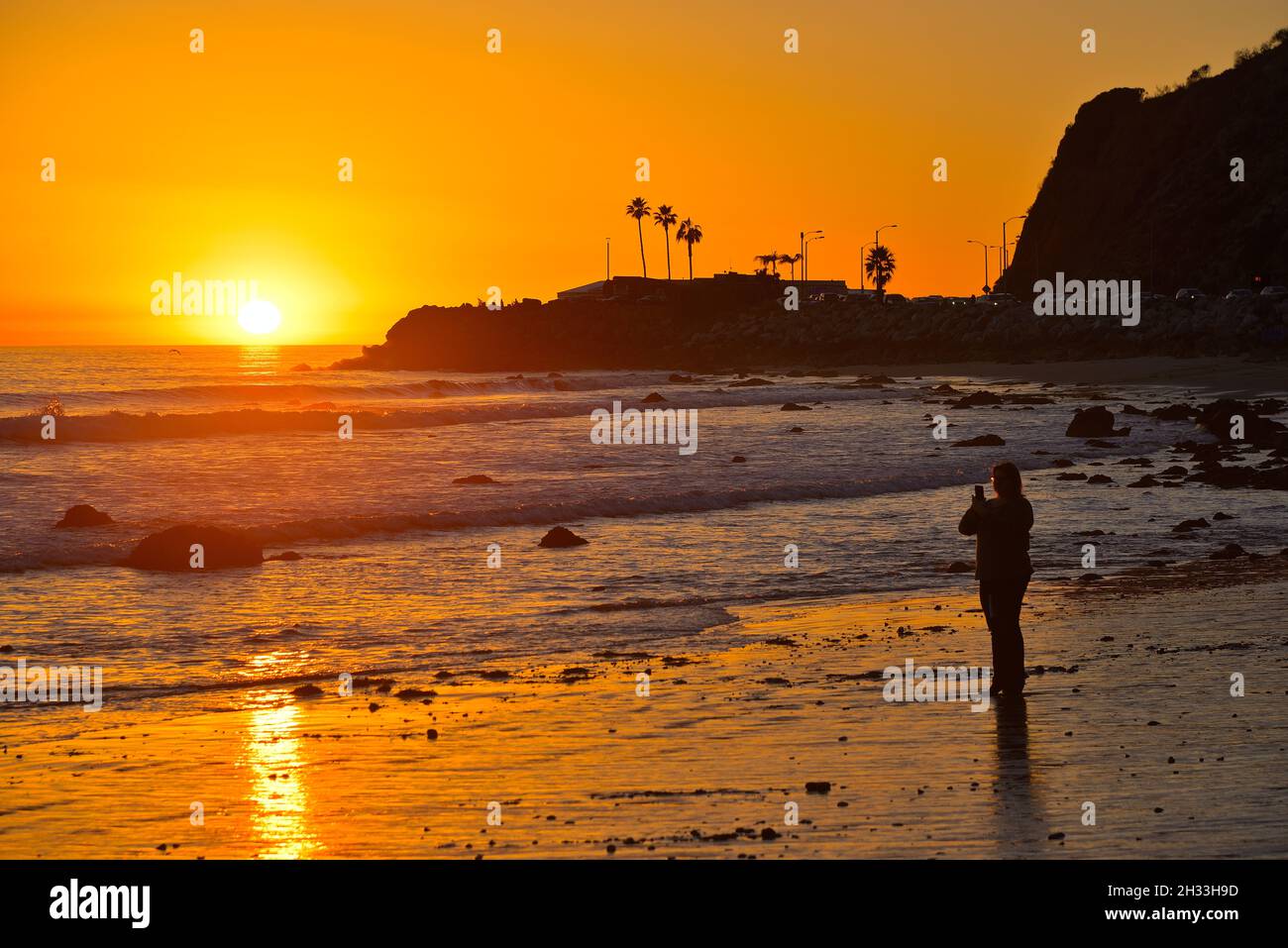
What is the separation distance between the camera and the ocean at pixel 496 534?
44.4 ft

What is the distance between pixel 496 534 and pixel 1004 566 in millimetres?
13420

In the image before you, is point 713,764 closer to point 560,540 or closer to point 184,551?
point 184,551

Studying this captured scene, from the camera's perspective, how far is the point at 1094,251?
126 meters

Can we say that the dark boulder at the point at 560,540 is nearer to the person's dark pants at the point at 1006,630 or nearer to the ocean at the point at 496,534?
the ocean at the point at 496,534

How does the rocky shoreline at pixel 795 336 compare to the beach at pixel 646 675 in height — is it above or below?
above

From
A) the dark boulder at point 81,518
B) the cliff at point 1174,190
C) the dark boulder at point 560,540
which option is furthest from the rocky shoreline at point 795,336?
the dark boulder at point 81,518

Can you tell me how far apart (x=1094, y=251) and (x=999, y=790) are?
12669 cm

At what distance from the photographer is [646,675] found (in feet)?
38.2

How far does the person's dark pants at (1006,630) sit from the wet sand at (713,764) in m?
0.27

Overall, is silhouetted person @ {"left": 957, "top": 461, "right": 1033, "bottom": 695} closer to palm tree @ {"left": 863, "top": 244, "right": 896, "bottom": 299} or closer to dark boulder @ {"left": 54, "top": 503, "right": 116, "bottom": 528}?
dark boulder @ {"left": 54, "top": 503, "right": 116, "bottom": 528}

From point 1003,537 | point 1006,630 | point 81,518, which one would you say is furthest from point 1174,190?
point 1006,630

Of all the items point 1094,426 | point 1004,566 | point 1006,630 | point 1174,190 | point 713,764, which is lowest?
point 713,764

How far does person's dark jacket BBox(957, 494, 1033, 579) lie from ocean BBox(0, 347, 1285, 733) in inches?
138
